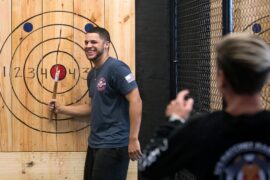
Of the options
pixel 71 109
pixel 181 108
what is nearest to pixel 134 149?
pixel 71 109

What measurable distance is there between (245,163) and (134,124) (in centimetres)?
162

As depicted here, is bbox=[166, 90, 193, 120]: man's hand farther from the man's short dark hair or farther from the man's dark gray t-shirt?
the man's short dark hair

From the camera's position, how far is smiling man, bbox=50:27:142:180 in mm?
2893

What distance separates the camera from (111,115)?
2967mm

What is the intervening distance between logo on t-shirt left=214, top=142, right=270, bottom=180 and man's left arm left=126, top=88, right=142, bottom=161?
1.60 metres

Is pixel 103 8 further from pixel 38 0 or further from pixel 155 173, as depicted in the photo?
pixel 155 173

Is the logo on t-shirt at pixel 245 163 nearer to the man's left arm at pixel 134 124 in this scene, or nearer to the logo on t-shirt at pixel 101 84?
the man's left arm at pixel 134 124

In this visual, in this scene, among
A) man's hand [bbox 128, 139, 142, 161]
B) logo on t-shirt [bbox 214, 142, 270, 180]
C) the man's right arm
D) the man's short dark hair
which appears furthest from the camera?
the man's right arm

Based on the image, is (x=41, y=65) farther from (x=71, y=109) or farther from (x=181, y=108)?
(x=181, y=108)

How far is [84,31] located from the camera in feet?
11.2

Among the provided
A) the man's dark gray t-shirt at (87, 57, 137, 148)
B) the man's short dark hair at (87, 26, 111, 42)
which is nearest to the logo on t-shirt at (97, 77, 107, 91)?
the man's dark gray t-shirt at (87, 57, 137, 148)

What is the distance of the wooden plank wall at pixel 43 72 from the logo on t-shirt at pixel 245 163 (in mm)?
2195

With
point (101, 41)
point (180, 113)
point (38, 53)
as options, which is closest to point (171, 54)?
point (101, 41)

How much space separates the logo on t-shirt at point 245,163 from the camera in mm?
1288
